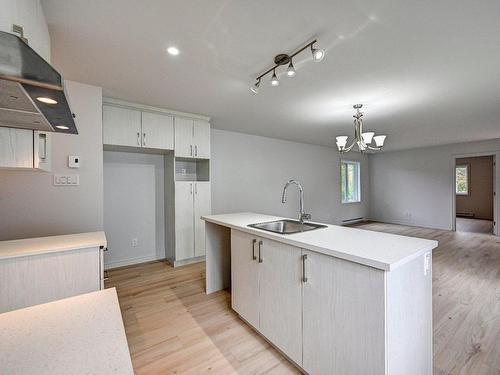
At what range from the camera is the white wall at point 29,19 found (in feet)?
2.90

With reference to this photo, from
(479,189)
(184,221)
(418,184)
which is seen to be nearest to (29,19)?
(184,221)

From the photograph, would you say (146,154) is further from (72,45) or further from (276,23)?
(276,23)

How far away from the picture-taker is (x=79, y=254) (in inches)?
62.6

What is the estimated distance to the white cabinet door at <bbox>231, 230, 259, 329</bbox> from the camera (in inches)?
70.9

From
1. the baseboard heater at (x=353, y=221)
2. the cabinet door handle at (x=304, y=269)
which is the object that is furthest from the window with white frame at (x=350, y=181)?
the cabinet door handle at (x=304, y=269)

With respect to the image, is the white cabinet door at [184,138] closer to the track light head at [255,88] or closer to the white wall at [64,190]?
the white wall at [64,190]

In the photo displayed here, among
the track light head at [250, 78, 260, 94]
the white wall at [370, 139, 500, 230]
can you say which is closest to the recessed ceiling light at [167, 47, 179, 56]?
the track light head at [250, 78, 260, 94]

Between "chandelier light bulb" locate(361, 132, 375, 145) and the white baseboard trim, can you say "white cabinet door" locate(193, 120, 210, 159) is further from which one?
"chandelier light bulb" locate(361, 132, 375, 145)

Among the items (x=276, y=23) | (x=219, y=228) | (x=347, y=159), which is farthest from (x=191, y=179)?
(x=347, y=159)

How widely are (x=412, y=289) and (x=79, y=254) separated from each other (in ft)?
6.99

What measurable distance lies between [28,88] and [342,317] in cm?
162

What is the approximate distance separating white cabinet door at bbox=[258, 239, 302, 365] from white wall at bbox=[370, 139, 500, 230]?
22.1 feet

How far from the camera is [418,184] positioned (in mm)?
6562

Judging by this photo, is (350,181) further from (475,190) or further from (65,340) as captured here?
(65,340)
